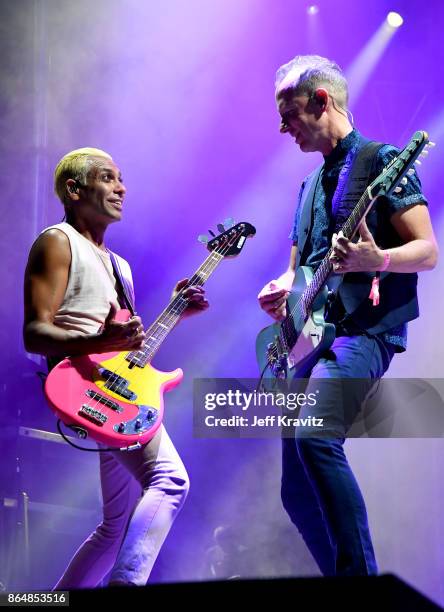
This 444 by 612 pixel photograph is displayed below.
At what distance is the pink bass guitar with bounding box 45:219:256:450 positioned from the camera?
2.85 meters

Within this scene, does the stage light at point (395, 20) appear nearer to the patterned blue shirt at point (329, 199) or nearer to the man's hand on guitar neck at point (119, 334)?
the patterned blue shirt at point (329, 199)

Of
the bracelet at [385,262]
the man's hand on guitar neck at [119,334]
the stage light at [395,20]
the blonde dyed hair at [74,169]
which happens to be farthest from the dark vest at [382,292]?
the stage light at [395,20]

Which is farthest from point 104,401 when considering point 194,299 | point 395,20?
point 395,20

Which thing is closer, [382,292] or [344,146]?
[382,292]

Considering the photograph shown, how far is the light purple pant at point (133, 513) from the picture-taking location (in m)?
2.67

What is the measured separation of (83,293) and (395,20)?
295 cm

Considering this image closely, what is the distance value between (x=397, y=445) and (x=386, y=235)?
215 cm

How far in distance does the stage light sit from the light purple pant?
319 cm

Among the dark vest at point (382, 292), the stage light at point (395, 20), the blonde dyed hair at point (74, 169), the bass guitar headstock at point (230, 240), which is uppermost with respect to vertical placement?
the stage light at point (395, 20)

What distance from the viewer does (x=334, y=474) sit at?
2.62m

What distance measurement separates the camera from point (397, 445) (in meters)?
4.79

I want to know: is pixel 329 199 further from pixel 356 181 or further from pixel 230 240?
pixel 230 240

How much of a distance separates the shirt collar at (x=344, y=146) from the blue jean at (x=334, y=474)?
885 millimetres

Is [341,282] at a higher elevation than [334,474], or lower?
higher
